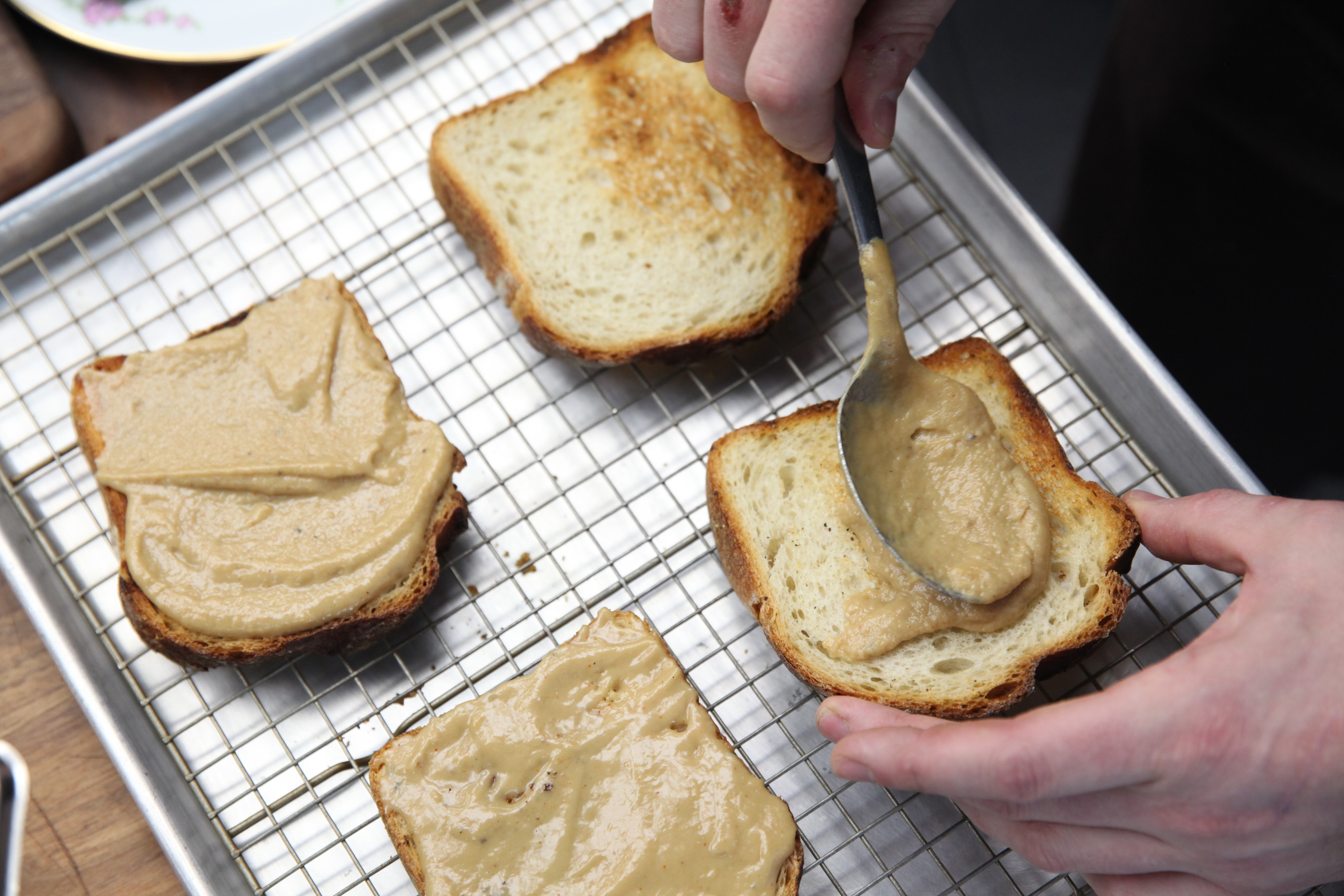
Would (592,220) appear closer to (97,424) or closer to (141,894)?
(97,424)

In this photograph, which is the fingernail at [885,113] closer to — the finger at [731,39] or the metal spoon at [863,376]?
the metal spoon at [863,376]

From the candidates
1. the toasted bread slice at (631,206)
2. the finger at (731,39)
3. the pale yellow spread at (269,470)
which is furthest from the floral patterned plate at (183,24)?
the finger at (731,39)

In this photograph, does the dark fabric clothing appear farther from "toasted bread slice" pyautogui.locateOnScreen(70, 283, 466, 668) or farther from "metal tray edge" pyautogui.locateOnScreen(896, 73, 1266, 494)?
"toasted bread slice" pyautogui.locateOnScreen(70, 283, 466, 668)

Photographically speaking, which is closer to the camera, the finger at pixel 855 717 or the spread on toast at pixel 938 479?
the finger at pixel 855 717

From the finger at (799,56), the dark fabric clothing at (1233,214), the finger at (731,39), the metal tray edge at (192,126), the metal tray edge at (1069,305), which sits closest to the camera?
the finger at (799,56)

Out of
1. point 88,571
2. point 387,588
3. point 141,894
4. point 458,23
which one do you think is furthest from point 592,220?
point 141,894

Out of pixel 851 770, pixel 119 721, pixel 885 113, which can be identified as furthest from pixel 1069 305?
pixel 119 721

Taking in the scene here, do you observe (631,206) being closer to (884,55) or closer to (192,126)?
(884,55)

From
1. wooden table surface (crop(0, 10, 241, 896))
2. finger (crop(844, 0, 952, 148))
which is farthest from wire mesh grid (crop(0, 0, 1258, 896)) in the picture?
finger (crop(844, 0, 952, 148))
